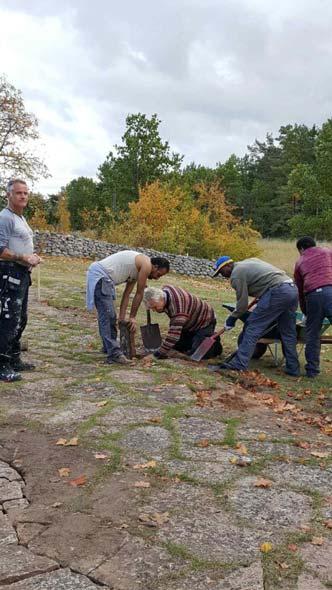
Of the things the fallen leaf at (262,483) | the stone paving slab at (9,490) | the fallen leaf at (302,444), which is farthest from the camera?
the fallen leaf at (302,444)

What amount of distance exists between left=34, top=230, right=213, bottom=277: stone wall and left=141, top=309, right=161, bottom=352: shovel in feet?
53.7

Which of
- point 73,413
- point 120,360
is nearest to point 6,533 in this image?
point 73,413

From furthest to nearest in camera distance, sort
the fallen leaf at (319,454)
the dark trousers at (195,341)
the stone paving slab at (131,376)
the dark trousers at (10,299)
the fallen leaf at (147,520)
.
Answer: the dark trousers at (195,341), the stone paving slab at (131,376), the dark trousers at (10,299), the fallen leaf at (319,454), the fallen leaf at (147,520)

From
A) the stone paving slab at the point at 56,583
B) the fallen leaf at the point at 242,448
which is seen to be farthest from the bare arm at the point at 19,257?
the stone paving slab at the point at 56,583

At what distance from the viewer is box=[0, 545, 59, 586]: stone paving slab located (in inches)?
102

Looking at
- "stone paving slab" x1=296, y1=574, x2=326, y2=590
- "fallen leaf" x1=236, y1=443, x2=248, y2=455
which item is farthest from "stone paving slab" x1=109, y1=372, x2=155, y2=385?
"stone paving slab" x1=296, y1=574, x2=326, y2=590

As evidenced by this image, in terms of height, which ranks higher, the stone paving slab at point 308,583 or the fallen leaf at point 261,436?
the fallen leaf at point 261,436

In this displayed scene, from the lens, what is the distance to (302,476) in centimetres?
384

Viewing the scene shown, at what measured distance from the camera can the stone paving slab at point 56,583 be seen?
253 cm

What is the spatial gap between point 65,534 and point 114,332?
365cm

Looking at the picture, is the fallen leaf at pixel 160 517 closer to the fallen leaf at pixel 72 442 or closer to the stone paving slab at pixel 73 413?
the fallen leaf at pixel 72 442

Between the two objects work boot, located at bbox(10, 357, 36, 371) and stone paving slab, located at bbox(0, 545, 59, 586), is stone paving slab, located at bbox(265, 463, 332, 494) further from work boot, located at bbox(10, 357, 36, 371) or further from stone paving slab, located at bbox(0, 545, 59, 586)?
work boot, located at bbox(10, 357, 36, 371)

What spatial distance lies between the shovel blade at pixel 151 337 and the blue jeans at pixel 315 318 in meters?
1.86

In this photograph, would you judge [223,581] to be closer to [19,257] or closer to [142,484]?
[142,484]
